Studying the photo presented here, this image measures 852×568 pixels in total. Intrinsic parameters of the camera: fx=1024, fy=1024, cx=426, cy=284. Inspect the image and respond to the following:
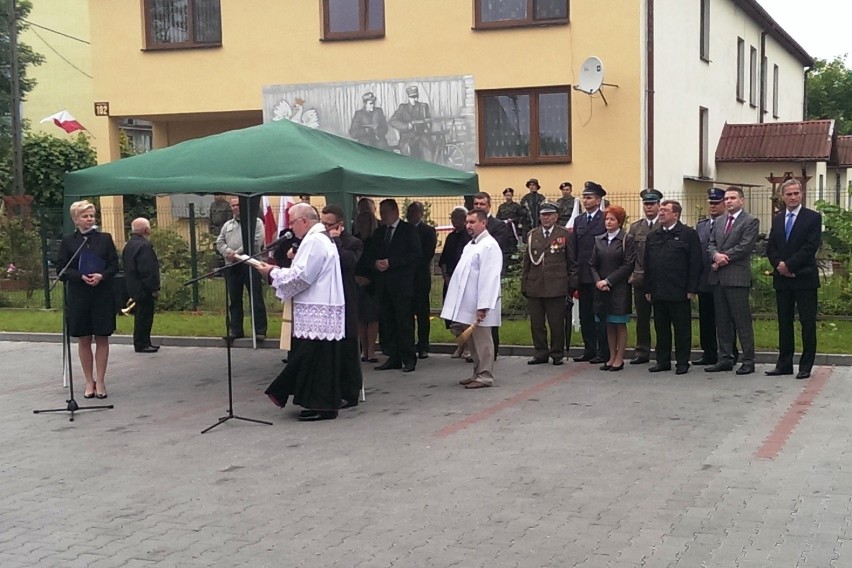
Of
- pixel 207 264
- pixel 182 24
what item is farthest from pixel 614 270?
pixel 182 24

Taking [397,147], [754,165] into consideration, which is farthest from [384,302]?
[754,165]

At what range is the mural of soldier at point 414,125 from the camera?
22.2m

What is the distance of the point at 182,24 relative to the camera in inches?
943

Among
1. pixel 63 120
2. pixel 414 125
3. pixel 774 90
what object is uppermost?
pixel 774 90

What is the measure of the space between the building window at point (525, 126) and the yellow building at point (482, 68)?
0.03 meters

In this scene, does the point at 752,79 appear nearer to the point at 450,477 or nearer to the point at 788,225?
the point at 788,225

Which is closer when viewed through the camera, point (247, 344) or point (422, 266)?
point (422, 266)

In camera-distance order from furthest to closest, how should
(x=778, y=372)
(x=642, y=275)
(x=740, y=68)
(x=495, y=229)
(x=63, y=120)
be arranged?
(x=740, y=68), (x=63, y=120), (x=495, y=229), (x=642, y=275), (x=778, y=372)

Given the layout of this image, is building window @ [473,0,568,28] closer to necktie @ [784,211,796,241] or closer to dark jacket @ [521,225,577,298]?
dark jacket @ [521,225,577,298]

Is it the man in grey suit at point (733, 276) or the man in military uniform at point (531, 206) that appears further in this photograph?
the man in military uniform at point (531, 206)

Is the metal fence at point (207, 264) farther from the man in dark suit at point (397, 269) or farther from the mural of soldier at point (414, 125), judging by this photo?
the man in dark suit at point (397, 269)

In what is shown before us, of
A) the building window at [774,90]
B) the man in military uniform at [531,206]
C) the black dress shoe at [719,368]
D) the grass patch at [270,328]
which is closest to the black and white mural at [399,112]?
the man in military uniform at [531,206]

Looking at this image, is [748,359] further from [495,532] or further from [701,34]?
[701,34]

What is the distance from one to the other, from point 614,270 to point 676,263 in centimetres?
71
